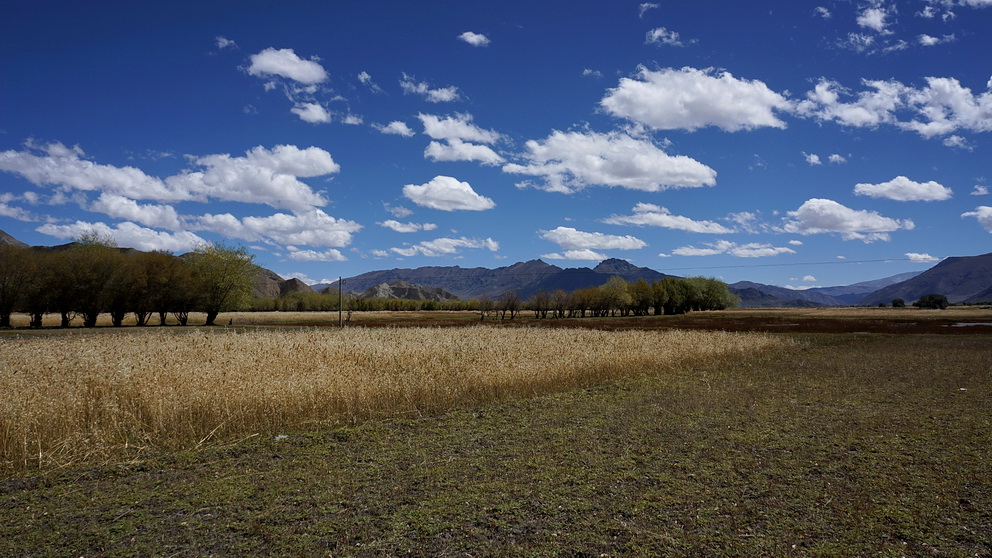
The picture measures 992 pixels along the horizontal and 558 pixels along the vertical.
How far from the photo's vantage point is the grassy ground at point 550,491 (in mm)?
5410

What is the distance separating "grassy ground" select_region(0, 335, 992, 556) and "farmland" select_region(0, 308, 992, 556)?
0.13ft

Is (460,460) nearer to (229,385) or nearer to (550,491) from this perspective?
(550,491)

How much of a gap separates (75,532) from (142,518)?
0.61 m

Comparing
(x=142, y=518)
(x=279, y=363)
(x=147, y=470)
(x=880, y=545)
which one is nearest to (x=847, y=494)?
(x=880, y=545)

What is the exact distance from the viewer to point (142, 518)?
19.8 feet

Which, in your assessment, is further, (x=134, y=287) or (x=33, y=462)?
(x=134, y=287)

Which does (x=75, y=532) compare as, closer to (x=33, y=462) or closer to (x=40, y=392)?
(x=33, y=462)

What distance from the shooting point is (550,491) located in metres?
6.85

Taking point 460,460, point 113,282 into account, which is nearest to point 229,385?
point 460,460

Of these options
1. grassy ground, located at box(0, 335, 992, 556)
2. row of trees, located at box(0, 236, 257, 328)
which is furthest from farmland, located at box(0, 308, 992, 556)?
row of trees, located at box(0, 236, 257, 328)

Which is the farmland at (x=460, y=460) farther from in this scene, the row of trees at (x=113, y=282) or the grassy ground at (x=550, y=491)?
the row of trees at (x=113, y=282)

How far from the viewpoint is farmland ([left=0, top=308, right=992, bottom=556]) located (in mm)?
5566

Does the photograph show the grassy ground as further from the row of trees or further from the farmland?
the row of trees

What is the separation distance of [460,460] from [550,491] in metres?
1.97
